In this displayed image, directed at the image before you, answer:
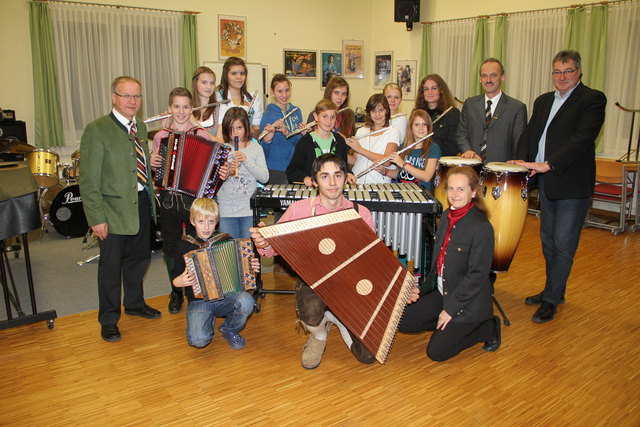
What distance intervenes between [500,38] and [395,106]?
164 inches

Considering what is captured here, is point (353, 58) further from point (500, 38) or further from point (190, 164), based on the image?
point (190, 164)

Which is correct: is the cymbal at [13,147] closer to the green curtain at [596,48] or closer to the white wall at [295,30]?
the white wall at [295,30]

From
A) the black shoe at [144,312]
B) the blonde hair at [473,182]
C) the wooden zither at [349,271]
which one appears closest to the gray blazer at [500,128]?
the blonde hair at [473,182]

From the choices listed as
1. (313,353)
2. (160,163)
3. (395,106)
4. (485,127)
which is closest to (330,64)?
(395,106)

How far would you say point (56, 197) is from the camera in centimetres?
590

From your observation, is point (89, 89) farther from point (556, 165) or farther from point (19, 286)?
point (556, 165)

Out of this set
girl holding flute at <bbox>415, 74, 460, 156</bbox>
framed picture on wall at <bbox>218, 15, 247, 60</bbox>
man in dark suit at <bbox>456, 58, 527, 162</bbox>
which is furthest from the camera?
framed picture on wall at <bbox>218, 15, 247, 60</bbox>

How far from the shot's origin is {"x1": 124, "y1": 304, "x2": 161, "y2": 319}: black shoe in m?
3.85

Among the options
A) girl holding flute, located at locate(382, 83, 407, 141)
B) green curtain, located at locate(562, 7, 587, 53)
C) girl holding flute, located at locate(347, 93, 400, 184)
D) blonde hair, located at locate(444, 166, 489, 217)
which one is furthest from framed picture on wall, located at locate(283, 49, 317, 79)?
blonde hair, located at locate(444, 166, 489, 217)

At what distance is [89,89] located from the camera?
310 inches

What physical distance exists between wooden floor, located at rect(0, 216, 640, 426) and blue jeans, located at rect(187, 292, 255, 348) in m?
0.12

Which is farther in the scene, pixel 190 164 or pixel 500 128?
pixel 500 128

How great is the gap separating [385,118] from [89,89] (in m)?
5.56

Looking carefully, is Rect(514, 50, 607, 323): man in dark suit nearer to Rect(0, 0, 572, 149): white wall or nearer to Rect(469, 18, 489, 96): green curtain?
Rect(0, 0, 572, 149): white wall
